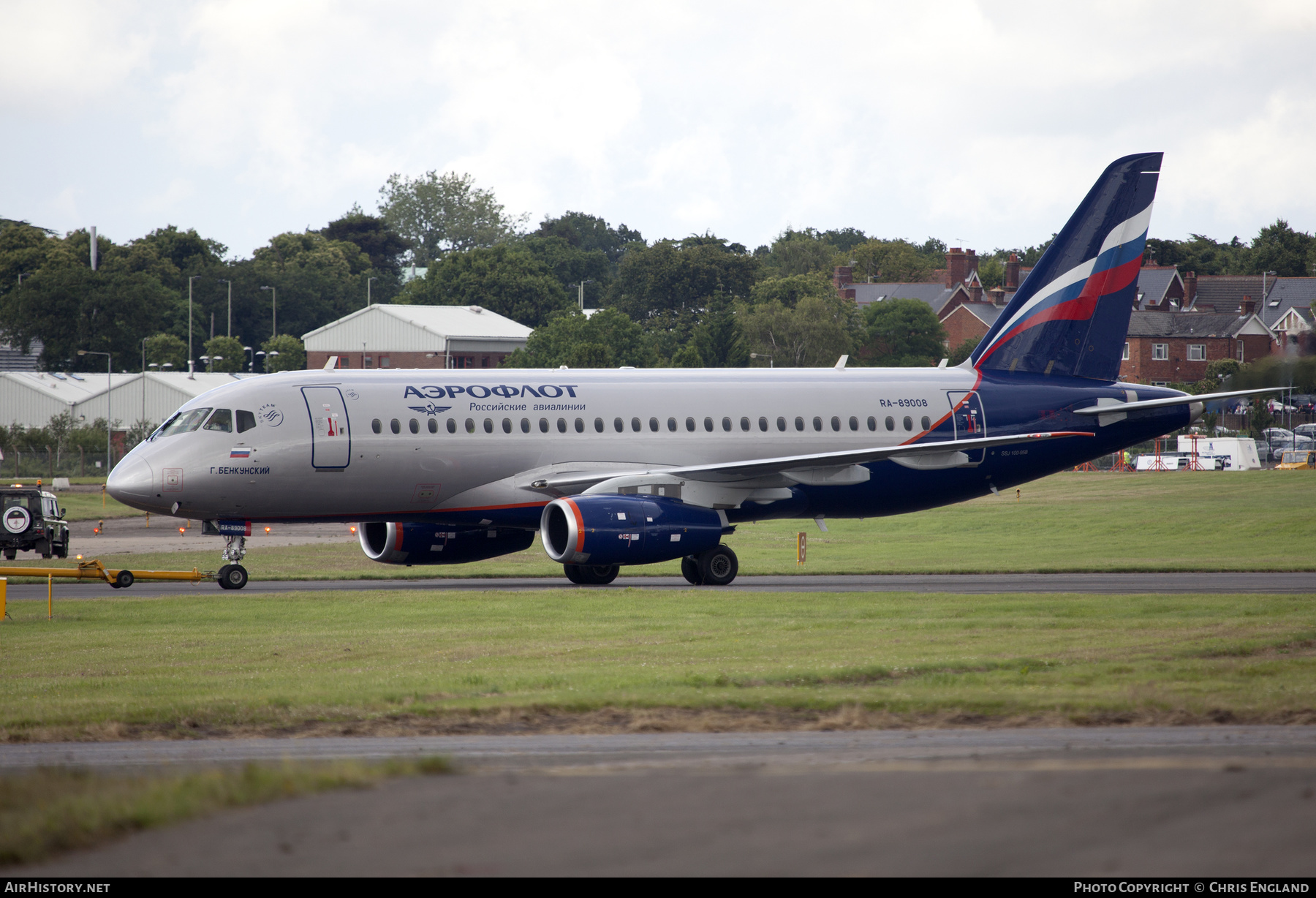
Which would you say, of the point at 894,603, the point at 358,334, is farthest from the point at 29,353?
the point at 894,603

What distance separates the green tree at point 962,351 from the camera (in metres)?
130

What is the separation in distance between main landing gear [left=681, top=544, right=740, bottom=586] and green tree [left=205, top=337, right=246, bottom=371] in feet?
327

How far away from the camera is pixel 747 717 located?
15141 millimetres

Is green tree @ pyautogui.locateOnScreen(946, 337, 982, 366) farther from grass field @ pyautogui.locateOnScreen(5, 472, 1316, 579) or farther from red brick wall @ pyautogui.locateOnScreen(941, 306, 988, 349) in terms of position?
grass field @ pyautogui.locateOnScreen(5, 472, 1316, 579)

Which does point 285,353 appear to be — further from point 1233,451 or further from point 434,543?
point 434,543

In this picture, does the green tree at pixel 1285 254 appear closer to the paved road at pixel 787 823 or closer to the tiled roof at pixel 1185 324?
the tiled roof at pixel 1185 324

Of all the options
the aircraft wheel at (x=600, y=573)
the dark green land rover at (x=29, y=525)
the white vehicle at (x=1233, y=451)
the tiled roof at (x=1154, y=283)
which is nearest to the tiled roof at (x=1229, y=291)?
the aircraft wheel at (x=600, y=573)

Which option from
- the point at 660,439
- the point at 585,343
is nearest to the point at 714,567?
the point at 660,439

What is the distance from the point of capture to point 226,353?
4946 inches

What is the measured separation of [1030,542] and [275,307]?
108 m

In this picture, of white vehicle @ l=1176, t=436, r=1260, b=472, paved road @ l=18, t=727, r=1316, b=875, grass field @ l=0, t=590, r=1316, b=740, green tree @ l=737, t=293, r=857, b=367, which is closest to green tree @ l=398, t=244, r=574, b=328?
green tree @ l=737, t=293, r=857, b=367

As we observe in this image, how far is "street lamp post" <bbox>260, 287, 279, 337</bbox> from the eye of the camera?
141875mm

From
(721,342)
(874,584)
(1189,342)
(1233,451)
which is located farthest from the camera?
(721,342)

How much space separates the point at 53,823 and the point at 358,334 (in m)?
111
